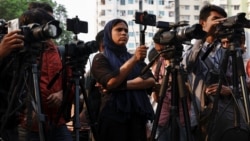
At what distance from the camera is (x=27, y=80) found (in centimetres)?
274

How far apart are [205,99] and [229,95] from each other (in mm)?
168

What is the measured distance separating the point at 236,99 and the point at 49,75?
1.22 meters

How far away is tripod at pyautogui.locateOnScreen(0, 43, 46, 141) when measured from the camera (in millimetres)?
2666

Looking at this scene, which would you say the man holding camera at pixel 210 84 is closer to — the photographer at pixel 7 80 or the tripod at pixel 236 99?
the tripod at pixel 236 99

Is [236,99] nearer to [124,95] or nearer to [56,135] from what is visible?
[124,95]

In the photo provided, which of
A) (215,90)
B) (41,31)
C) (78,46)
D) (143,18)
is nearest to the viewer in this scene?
(41,31)

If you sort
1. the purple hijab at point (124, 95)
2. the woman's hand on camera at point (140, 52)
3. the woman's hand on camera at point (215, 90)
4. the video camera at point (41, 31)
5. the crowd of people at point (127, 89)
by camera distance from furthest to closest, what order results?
the purple hijab at point (124, 95)
the woman's hand on camera at point (215, 90)
the woman's hand on camera at point (140, 52)
the crowd of people at point (127, 89)
the video camera at point (41, 31)

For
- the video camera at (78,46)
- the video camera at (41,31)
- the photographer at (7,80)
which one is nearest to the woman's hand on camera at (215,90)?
the video camera at (78,46)

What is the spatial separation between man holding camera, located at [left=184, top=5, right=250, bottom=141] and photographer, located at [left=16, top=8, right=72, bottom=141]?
92 cm

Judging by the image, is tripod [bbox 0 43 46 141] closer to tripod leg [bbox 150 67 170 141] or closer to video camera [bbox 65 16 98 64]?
video camera [bbox 65 16 98 64]

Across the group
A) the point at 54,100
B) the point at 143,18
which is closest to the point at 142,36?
the point at 143,18

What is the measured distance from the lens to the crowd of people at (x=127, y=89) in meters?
2.79

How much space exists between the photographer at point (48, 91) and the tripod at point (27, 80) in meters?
0.21

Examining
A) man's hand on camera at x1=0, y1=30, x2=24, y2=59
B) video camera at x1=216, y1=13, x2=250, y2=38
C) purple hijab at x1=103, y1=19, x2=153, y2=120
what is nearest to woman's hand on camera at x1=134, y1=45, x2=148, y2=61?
purple hijab at x1=103, y1=19, x2=153, y2=120
